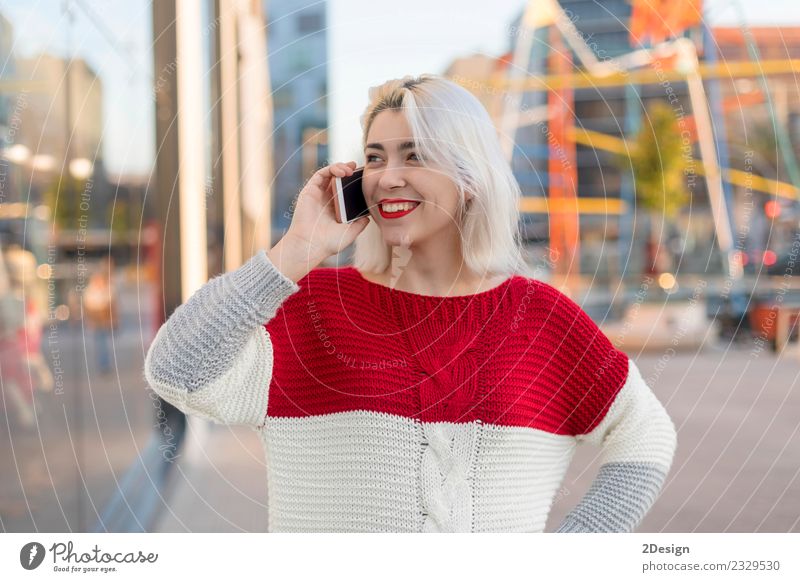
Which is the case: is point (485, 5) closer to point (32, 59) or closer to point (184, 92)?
point (32, 59)

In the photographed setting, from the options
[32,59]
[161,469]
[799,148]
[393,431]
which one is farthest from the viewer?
[799,148]

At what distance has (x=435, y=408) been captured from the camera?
120 cm

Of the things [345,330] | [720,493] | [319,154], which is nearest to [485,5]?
[319,154]

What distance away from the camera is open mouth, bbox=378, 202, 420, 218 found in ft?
3.92

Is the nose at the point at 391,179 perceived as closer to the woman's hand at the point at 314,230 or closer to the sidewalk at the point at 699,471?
the woman's hand at the point at 314,230

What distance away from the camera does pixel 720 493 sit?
7.77ft

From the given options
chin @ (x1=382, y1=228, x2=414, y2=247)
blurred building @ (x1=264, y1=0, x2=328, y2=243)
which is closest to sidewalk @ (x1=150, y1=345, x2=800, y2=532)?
chin @ (x1=382, y1=228, x2=414, y2=247)

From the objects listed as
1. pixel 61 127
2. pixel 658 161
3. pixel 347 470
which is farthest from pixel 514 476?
pixel 658 161

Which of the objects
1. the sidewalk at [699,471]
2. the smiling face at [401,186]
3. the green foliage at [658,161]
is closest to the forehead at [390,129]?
the smiling face at [401,186]

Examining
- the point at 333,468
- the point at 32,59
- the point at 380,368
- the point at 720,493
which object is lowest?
the point at 720,493

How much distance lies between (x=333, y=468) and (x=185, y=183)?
3.44 metres

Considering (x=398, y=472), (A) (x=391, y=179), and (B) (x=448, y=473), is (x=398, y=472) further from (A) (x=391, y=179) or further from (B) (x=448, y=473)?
(A) (x=391, y=179)
